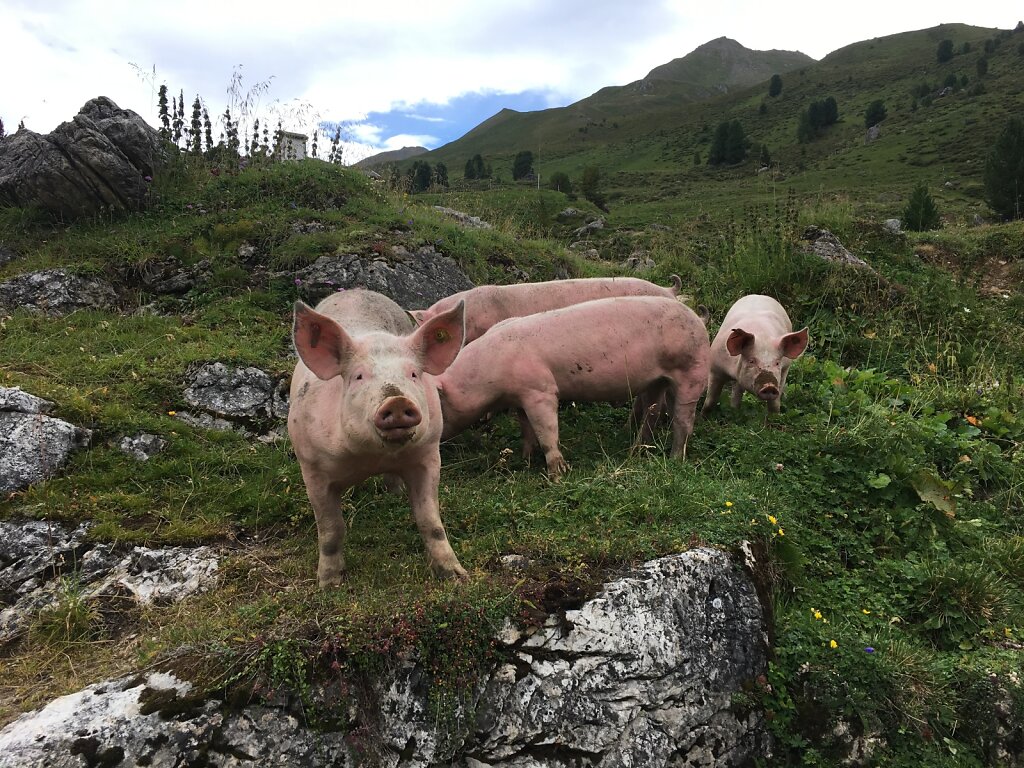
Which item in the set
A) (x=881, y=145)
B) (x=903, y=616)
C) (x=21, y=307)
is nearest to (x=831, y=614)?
(x=903, y=616)

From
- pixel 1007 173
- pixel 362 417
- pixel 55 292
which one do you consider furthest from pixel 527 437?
pixel 1007 173

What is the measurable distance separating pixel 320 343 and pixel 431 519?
3.76ft

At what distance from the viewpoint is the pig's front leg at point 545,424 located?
5.23 meters

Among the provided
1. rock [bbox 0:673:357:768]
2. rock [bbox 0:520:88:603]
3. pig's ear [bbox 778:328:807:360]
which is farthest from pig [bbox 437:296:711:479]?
rock [bbox 0:673:357:768]

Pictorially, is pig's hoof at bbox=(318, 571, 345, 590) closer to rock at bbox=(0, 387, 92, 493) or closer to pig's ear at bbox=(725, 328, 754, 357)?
rock at bbox=(0, 387, 92, 493)

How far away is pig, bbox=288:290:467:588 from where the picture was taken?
3.29 metres

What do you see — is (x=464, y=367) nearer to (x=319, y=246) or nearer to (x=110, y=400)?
(x=110, y=400)

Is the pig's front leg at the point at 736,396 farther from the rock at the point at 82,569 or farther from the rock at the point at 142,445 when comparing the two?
the rock at the point at 142,445

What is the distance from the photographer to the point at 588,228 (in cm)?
2331

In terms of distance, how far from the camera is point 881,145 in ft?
183

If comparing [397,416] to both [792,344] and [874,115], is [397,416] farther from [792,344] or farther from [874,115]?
[874,115]

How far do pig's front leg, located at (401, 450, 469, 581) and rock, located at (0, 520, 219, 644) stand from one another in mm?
1376

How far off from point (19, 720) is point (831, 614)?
420 cm

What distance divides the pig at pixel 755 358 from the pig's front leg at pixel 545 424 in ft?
6.33
